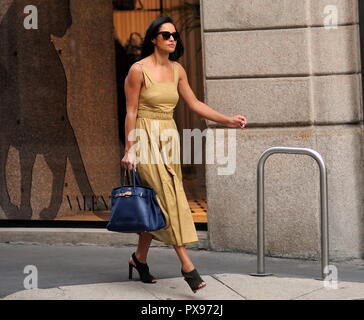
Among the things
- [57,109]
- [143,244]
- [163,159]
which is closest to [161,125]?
[163,159]

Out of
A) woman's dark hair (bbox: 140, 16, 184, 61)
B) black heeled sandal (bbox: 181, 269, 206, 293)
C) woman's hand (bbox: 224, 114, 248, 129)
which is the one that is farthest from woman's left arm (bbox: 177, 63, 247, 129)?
black heeled sandal (bbox: 181, 269, 206, 293)

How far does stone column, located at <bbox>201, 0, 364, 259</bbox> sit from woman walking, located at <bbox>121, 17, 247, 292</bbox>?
6.19 feet

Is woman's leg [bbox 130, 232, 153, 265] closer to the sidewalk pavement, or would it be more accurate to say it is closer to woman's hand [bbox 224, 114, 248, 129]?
the sidewalk pavement

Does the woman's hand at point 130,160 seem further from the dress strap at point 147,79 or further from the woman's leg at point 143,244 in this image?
the woman's leg at point 143,244

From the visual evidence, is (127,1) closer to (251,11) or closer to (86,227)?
(251,11)

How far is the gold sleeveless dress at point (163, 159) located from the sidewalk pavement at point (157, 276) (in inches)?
18.7

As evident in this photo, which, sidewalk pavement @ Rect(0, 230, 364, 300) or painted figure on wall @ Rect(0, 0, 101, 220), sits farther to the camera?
painted figure on wall @ Rect(0, 0, 101, 220)

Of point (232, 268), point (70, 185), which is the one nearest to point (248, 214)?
point (232, 268)

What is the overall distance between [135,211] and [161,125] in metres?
0.75

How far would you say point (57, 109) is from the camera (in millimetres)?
10625

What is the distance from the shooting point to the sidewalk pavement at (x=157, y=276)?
728 cm

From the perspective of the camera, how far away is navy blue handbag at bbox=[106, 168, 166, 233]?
→ 22.9 feet

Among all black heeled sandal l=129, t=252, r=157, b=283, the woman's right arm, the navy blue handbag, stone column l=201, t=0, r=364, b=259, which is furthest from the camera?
stone column l=201, t=0, r=364, b=259

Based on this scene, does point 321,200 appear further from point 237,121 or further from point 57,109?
point 57,109
